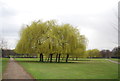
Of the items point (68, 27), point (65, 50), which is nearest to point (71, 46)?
point (65, 50)

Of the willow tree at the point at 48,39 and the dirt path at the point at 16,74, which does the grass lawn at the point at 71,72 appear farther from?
the willow tree at the point at 48,39

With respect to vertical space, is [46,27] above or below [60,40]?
above

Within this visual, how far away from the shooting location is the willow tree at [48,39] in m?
40.2

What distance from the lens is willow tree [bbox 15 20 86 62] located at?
40156 mm

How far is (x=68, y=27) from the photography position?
140 ft

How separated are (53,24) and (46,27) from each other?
6.49ft

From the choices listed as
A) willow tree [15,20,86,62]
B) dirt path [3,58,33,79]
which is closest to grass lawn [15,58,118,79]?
dirt path [3,58,33,79]

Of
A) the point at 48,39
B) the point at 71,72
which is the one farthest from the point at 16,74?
the point at 48,39

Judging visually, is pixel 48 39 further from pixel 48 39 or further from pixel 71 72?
pixel 71 72

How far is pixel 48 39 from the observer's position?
131 feet

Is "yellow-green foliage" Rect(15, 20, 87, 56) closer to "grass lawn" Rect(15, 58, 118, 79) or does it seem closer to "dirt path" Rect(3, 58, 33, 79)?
"grass lawn" Rect(15, 58, 118, 79)

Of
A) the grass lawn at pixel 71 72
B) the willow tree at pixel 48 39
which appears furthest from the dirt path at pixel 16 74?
the willow tree at pixel 48 39

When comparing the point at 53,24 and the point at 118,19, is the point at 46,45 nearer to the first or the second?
the point at 53,24

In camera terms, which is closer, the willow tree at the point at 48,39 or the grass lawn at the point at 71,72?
the grass lawn at the point at 71,72
